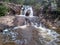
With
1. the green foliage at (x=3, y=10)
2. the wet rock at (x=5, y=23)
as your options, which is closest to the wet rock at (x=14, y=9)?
the green foliage at (x=3, y=10)

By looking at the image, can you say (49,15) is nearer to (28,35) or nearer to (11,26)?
(11,26)

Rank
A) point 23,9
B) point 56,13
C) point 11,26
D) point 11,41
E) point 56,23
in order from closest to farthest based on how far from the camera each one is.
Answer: point 11,41, point 11,26, point 56,23, point 56,13, point 23,9

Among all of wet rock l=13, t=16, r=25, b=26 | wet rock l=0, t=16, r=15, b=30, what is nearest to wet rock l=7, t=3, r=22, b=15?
wet rock l=13, t=16, r=25, b=26

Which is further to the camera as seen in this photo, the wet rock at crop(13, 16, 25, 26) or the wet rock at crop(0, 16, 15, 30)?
the wet rock at crop(13, 16, 25, 26)

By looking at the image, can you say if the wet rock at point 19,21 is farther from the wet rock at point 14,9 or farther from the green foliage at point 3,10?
the wet rock at point 14,9

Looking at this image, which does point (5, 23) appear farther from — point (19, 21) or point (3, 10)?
point (3, 10)

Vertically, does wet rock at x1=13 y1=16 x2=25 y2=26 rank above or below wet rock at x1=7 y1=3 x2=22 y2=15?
below

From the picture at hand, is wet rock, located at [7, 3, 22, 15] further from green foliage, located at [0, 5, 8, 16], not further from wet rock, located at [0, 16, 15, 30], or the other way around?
wet rock, located at [0, 16, 15, 30]

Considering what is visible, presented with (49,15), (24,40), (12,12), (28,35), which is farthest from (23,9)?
(24,40)

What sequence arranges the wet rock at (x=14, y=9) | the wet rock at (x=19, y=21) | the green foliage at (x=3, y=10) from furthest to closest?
the wet rock at (x=14, y=9) → the green foliage at (x=3, y=10) → the wet rock at (x=19, y=21)

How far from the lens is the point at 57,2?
64.6ft

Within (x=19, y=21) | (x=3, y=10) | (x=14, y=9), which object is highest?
(x=3, y=10)

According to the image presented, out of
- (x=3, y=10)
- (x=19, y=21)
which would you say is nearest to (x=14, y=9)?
(x=3, y=10)

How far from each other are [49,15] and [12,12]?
15.7 feet
